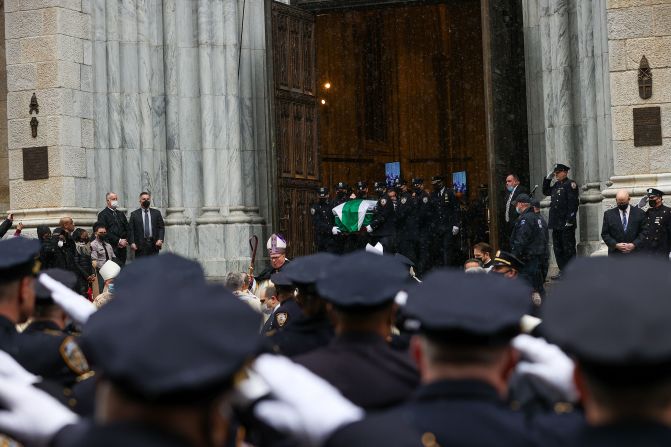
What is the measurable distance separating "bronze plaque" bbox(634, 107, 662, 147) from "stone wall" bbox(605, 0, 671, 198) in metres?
0.05

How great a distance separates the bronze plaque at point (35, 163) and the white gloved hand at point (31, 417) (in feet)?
Answer: 55.8

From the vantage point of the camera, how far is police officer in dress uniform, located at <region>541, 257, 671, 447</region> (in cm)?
246

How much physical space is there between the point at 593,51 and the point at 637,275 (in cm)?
1567

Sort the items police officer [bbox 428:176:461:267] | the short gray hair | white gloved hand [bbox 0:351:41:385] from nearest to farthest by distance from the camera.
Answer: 1. white gloved hand [bbox 0:351:41:385]
2. the short gray hair
3. police officer [bbox 428:176:461:267]

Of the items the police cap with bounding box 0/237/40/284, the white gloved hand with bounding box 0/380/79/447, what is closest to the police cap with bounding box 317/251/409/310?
the police cap with bounding box 0/237/40/284

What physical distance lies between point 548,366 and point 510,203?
48.6ft

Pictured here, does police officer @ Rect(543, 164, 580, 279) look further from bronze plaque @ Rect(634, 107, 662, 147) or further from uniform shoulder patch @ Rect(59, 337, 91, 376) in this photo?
uniform shoulder patch @ Rect(59, 337, 91, 376)

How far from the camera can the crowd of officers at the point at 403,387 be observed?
7.63ft

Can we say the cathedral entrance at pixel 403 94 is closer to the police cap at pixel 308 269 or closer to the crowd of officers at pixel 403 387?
the police cap at pixel 308 269

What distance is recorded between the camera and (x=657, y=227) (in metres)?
15.4

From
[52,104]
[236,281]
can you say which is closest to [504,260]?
[236,281]

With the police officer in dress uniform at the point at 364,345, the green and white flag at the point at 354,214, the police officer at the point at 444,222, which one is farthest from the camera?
the police officer at the point at 444,222

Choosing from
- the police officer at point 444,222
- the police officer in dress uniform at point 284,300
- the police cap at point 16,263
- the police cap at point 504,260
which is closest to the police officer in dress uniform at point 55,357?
the police cap at point 16,263

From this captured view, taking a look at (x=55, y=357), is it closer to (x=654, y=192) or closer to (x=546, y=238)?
(x=654, y=192)
